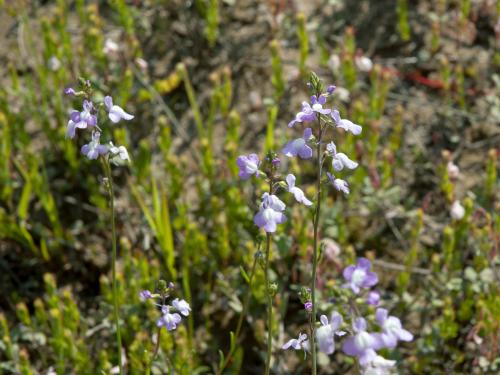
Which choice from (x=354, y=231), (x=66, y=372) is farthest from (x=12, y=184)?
(x=354, y=231)

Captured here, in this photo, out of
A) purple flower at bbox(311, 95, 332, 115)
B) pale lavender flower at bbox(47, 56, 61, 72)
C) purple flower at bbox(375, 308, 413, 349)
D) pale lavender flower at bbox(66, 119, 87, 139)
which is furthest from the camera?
pale lavender flower at bbox(47, 56, 61, 72)

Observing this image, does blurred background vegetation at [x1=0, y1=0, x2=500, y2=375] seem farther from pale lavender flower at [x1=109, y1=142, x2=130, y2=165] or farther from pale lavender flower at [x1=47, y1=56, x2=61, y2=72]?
pale lavender flower at [x1=109, y1=142, x2=130, y2=165]

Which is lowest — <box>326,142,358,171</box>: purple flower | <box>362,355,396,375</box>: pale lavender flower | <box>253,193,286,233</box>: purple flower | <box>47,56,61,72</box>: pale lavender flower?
<box>362,355,396,375</box>: pale lavender flower

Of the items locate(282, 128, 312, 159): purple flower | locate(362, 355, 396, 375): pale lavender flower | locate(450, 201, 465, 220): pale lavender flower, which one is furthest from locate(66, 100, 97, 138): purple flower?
locate(450, 201, 465, 220): pale lavender flower

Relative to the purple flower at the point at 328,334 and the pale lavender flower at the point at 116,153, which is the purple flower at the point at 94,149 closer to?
the pale lavender flower at the point at 116,153

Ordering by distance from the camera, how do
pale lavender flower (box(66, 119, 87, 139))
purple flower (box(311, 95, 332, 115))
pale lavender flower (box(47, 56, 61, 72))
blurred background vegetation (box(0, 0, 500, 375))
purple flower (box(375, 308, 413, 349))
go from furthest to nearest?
1. pale lavender flower (box(47, 56, 61, 72))
2. blurred background vegetation (box(0, 0, 500, 375))
3. pale lavender flower (box(66, 119, 87, 139))
4. purple flower (box(311, 95, 332, 115))
5. purple flower (box(375, 308, 413, 349))

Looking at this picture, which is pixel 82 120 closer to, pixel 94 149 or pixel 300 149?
pixel 94 149

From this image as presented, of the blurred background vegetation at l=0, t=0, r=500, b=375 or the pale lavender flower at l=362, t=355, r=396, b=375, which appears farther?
the blurred background vegetation at l=0, t=0, r=500, b=375
